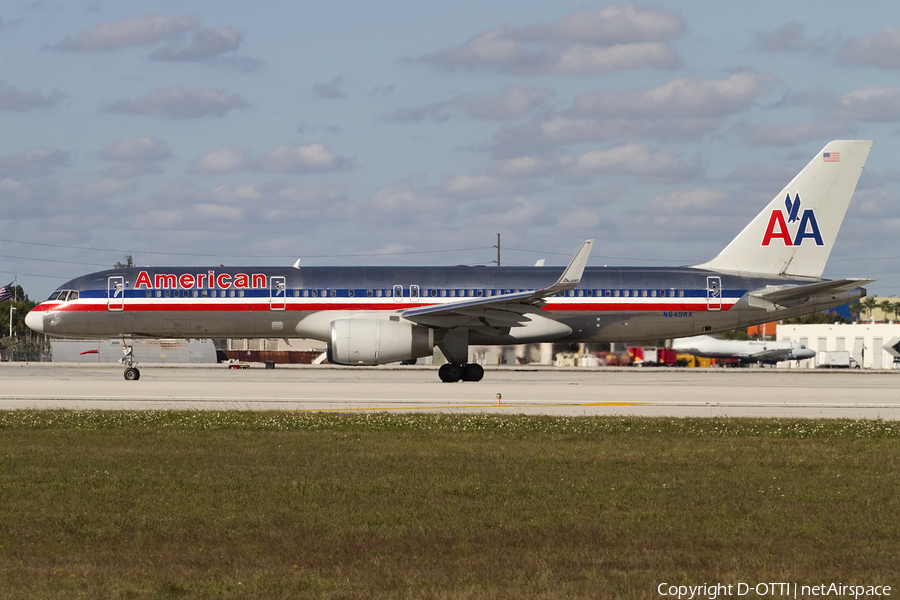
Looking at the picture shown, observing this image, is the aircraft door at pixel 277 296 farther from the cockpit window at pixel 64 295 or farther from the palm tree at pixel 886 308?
the palm tree at pixel 886 308

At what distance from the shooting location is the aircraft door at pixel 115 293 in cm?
3922

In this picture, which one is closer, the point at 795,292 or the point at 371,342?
the point at 371,342

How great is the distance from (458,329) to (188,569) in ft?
94.4

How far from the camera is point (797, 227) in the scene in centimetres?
4100

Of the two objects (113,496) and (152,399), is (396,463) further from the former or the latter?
(152,399)

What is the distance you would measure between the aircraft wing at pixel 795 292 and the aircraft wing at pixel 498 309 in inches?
347

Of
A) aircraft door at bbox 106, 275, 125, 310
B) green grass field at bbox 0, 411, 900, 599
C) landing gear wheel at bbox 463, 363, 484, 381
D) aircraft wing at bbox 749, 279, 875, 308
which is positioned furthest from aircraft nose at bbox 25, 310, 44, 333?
aircraft wing at bbox 749, 279, 875, 308

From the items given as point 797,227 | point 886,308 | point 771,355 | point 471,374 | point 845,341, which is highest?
point 886,308

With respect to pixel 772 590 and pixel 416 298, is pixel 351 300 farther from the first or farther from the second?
pixel 772 590

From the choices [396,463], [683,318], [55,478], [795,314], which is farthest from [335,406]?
[795,314]

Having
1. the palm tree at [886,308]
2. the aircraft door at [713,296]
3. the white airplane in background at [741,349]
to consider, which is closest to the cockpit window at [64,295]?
the aircraft door at [713,296]

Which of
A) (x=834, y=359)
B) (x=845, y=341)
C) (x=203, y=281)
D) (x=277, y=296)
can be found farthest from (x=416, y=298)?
(x=845, y=341)

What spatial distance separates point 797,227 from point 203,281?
23956mm

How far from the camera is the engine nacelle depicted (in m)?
35.1
